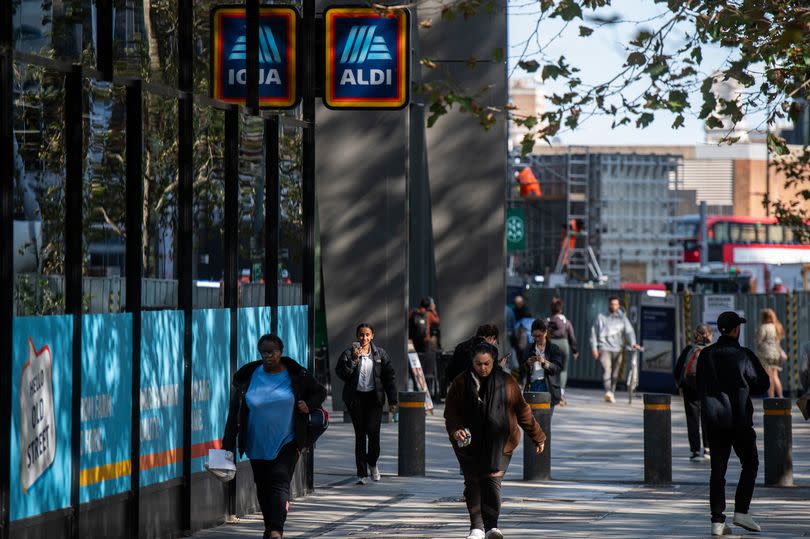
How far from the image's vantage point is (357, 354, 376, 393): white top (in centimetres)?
1612

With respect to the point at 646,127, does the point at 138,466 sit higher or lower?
lower

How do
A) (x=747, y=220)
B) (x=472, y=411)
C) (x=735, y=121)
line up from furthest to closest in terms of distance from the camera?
1. (x=747, y=220)
2. (x=735, y=121)
3. (x=472, y=411)

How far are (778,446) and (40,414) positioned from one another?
8.73 m

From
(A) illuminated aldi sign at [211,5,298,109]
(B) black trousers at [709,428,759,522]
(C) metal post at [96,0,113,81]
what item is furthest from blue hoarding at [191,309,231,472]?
(B) black trousers at [709,428,759,522]

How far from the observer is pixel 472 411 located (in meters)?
11.2

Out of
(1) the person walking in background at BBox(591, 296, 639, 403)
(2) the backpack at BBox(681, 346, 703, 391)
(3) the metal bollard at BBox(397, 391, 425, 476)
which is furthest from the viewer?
(1) the person walking in background at BBox(591, 296, 639, 403)

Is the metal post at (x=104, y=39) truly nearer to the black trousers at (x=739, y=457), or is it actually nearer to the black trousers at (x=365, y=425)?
the black trousers at (x=739, y=457)

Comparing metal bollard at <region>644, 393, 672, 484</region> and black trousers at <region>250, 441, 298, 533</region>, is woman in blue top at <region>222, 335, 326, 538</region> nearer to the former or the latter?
black trousers at <region>250, 441, 298, 533</region>

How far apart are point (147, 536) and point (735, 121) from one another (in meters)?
5.77

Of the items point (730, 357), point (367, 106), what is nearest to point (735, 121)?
point (730, 357)

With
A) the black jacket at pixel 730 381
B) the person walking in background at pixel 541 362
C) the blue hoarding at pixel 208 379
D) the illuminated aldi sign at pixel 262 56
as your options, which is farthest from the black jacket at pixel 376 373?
the black jacket at pixel 730 381

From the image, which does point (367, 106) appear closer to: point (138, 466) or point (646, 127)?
point (646, 127)

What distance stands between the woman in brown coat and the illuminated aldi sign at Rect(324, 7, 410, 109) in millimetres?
4042

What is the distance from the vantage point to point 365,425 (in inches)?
637
